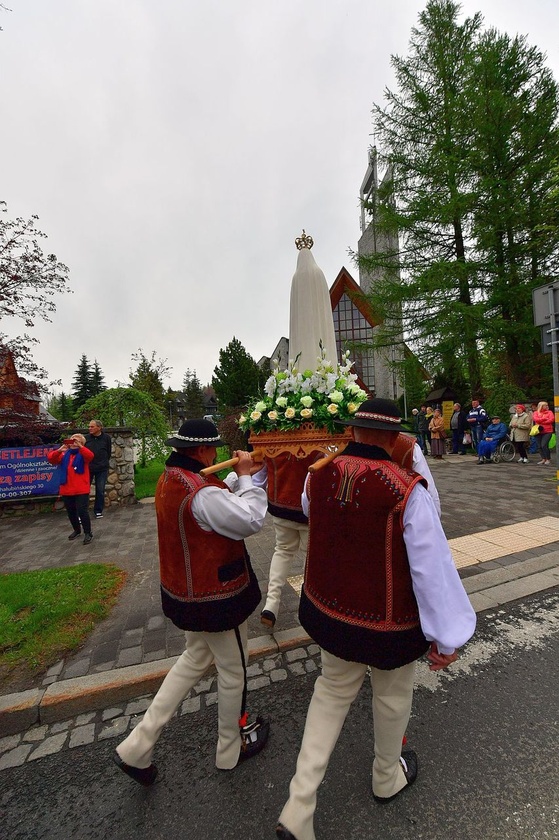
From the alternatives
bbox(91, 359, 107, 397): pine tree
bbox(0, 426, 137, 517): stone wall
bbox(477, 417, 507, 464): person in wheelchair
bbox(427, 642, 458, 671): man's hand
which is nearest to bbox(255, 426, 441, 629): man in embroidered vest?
bbox(427, 642, 458, 671): man's hand

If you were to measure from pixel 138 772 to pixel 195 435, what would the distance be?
1827 mm

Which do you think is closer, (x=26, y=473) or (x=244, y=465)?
(x=244, y=465)

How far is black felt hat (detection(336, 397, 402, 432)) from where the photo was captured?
5.74ft

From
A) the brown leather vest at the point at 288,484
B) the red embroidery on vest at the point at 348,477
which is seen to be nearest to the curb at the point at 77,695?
the brown leather vest at the point at 288,484

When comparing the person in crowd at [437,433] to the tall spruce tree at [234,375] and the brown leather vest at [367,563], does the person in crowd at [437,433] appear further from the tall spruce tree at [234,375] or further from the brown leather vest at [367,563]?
the tall spruce tree at [234,375]

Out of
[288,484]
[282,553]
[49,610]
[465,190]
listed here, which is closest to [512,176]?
[465,190]

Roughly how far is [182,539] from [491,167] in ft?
61.4

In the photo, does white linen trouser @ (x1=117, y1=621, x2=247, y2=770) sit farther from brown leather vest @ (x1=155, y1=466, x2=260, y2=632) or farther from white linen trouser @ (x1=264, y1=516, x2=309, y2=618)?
white linen trouser @ (x1=264, y1=516, x2=309, y2=618)

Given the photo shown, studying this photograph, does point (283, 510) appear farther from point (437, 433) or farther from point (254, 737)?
point (437, 433)

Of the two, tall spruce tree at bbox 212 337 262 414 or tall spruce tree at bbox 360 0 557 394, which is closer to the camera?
tall spruce tree at bbox 360 0 557 394

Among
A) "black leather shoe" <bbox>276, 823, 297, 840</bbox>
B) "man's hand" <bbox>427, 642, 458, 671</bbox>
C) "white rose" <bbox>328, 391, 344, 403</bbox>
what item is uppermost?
"white rose" <bbox>328, 391, 344, 403</bbox>

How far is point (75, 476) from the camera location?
6.34 meters

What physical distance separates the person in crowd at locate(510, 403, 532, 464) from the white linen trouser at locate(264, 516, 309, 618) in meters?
10.3

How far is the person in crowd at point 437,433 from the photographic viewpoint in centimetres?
1305
